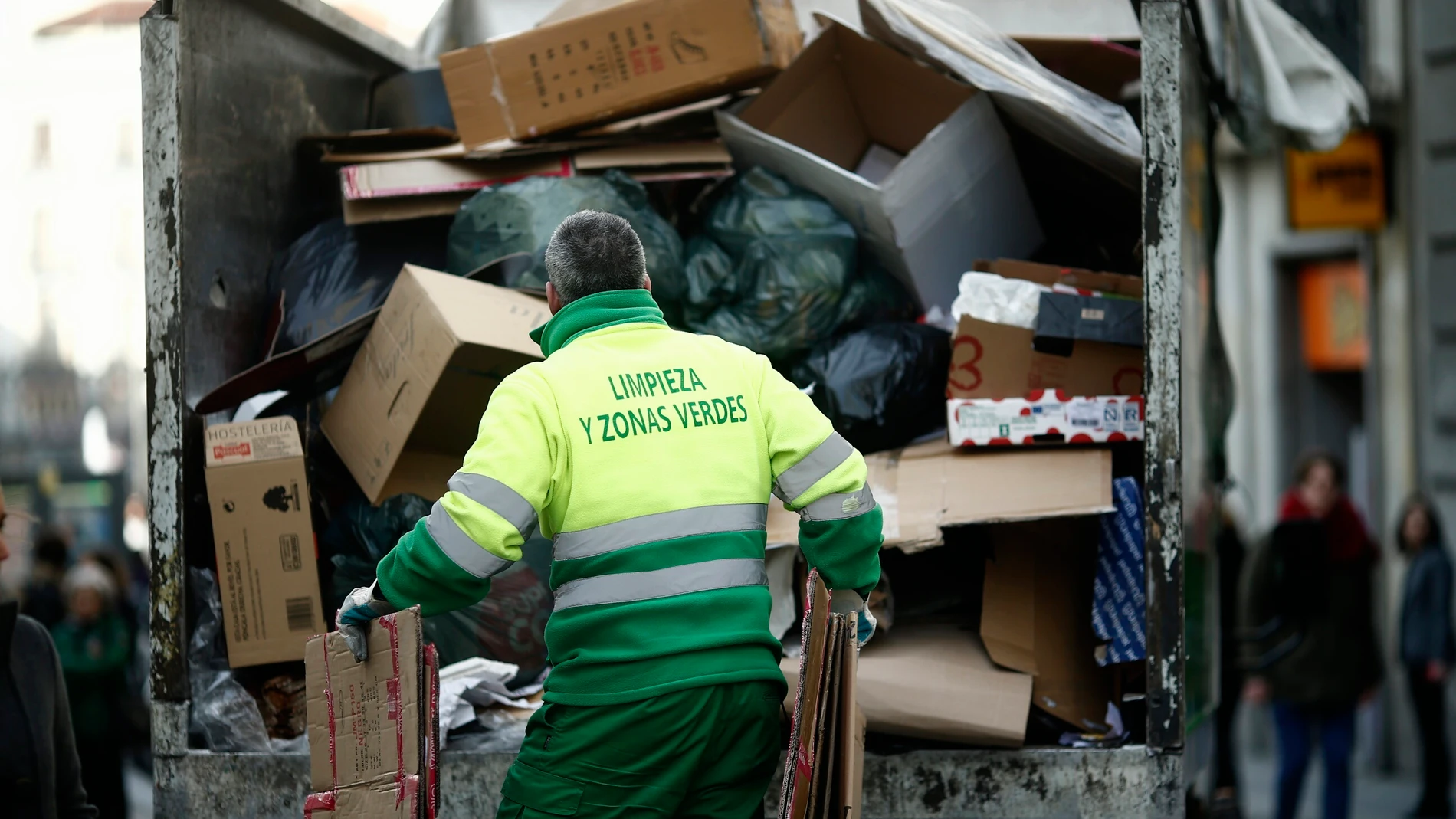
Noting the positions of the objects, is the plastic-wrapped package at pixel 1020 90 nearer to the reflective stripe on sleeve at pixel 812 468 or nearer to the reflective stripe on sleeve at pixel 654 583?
the reflective stripe on sleeve at pixel 812 468

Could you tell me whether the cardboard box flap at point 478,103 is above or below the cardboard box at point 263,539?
above

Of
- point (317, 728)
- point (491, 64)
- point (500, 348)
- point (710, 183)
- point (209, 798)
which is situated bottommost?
point (209, 798)

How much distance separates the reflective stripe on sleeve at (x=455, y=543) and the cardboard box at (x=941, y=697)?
91 centimetres

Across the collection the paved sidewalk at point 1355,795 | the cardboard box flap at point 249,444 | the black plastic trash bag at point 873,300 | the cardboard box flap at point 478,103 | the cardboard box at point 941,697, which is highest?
the cardboard box flap at point 478,103

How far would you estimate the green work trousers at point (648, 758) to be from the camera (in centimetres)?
247

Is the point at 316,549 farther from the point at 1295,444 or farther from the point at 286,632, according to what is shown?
the point at 1295,444

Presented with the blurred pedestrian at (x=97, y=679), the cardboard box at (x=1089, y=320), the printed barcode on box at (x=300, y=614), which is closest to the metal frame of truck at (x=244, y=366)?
the cardboard box at (x=1089, y=320)

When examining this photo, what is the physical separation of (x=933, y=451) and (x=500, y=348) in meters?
0.97

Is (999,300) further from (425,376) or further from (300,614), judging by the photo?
(300,614)

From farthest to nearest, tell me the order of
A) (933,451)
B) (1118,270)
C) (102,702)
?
(102,702) → (1118,270) → (933,451)

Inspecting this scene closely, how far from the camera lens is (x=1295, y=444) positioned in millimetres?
11781

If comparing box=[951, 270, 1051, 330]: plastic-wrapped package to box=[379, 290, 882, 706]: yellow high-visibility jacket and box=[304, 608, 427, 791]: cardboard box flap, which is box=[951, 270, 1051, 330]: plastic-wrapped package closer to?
box=[379, 290, 882, 706]: yellow high-visibility jacket

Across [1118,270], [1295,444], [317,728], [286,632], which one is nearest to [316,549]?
[286,632]

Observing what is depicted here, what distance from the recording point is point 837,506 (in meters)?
2.59
